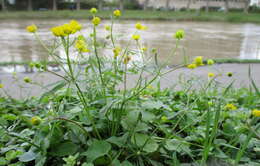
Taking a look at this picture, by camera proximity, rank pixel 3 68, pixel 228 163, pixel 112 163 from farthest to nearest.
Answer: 1. pixel 3 68
2. pixel 228 163
3. pixel 112 163

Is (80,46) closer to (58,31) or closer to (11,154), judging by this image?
(58,31)

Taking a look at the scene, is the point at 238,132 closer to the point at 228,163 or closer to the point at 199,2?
the point at 228,163

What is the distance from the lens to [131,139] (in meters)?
0.95

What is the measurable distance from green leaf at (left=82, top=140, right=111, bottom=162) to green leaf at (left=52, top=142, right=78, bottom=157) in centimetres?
9

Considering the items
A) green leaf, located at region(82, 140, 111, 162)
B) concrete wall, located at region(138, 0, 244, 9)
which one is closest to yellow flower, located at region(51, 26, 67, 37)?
green leaf, located at region(82, 140, 111, 162)

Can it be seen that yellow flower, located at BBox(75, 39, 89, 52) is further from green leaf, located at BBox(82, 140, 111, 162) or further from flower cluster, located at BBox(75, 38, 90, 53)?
green leaf, located at BBox(82, 140, 111, 162)

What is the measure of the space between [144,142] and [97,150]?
0.65 feet

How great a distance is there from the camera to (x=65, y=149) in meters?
0.95

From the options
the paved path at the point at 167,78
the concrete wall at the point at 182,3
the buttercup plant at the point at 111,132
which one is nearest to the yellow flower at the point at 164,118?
→ the buttercup plant at the point at 111,132

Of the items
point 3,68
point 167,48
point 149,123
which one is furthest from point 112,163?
point 167,48

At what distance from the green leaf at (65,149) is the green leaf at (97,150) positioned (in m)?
0.09

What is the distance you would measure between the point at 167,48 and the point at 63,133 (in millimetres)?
5072

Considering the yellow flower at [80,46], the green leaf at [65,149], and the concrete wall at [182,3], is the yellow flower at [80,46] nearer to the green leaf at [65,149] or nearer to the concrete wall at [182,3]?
the green leaf at [65,149]

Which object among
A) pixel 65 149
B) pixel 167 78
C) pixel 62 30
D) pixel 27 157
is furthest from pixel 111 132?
pixel 167 78
